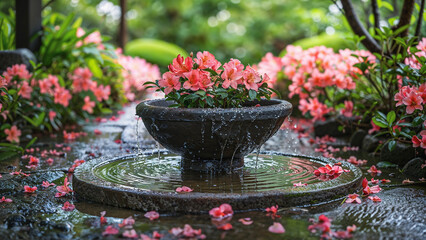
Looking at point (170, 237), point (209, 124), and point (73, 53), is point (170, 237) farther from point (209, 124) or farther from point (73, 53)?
point (73, 53)

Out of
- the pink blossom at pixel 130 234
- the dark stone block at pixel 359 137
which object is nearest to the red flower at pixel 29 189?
the pink blossom at pixel 130 234

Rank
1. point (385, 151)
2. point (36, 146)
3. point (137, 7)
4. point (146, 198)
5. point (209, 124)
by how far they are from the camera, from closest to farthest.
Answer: point (146, 198)
point (209, 124)
point (385, 151)
point (36, 146)
point (137, 7)

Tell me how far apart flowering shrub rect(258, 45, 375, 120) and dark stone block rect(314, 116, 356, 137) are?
0.08 meters

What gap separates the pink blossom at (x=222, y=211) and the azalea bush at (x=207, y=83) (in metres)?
0.61

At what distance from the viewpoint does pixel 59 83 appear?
523 centimetres

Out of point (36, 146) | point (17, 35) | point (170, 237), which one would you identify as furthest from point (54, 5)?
point (170, 237)

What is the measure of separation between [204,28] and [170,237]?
50.2ft

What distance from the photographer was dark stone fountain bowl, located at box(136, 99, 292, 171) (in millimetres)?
2588

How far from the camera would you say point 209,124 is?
261cm

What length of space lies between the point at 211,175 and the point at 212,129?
0.34m

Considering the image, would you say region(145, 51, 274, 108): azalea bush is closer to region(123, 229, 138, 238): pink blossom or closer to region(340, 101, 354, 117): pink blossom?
region(123, 229, 138, 238): pink blossom

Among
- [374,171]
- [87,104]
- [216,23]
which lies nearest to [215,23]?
[216,23]

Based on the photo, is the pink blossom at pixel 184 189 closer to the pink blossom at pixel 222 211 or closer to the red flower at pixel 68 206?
the pink blossom at pixel 222 211

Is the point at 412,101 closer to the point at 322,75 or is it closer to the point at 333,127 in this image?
the point at 322,75
